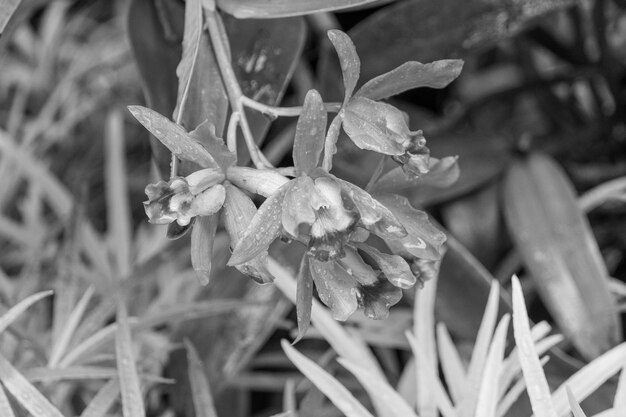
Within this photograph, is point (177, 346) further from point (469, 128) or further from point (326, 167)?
point (469, 128)

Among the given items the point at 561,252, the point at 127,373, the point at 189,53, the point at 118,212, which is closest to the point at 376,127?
the point at 189,53

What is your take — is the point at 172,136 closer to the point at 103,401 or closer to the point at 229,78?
the point at 229,78

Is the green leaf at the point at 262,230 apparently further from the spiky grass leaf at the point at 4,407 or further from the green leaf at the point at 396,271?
the spiky grass leaf at the point at 4,407

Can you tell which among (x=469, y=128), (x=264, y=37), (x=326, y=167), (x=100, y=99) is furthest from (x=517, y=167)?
(x=100, y=99)

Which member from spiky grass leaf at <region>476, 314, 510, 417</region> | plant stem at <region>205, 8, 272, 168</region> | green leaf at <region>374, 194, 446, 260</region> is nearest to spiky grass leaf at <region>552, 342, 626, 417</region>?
spiky grass leaf at <region>476, 314, 510, 417</region>

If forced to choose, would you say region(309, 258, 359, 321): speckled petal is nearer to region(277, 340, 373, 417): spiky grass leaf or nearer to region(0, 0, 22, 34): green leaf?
region(277, 340, 373, 417): spiky grass leaf
